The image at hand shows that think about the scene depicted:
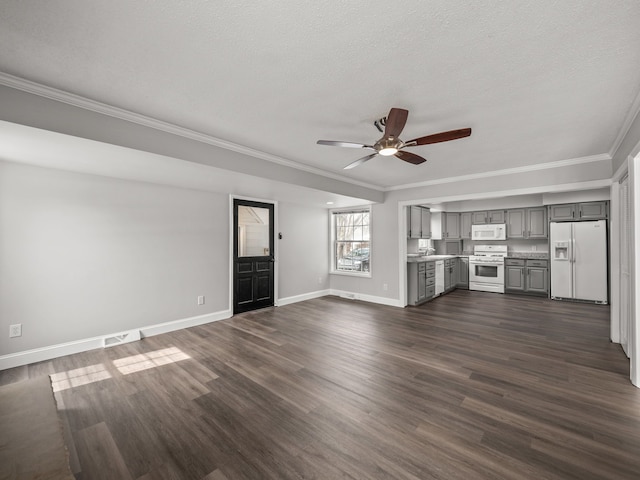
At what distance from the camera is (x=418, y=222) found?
6328 millimetres

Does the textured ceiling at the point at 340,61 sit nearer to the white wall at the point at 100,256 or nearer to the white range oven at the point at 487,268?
the white wall at the point at 100,256

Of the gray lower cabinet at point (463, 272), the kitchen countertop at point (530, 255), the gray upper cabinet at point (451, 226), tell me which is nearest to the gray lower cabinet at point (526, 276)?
the kitchen countertop at point (530, 255)

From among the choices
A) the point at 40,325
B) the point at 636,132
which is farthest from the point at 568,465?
the point at 40,325

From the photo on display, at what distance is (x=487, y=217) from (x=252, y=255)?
6.15 metres

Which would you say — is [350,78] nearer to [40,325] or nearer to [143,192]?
[143,192]

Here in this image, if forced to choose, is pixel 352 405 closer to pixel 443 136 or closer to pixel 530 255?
pixel 443 136

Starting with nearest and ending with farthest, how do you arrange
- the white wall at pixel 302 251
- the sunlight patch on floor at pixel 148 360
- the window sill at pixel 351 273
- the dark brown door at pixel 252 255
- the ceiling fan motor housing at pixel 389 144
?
the ceiling fan motor housing at pixel 389 144 < the sunlight patch on floor at pixel 148 360 < the dark brown door at pixel 252 255 < the white wall at pixel 302 251 < the window sill at pixel 351 273

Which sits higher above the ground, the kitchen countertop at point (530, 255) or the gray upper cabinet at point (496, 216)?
the gray upper cabinet at point (496, 216)

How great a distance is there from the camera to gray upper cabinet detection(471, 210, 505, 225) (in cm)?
718

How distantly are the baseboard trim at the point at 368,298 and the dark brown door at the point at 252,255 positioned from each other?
5.87 ft

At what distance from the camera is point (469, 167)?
13.8 ft

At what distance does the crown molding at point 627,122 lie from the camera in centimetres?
227

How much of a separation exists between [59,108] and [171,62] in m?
1.14

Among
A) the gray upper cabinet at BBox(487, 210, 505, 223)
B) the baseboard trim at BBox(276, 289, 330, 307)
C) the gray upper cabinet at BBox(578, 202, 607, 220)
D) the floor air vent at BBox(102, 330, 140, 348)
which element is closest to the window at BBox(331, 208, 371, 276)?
the baseboard trim at BBox(276, 289, 330, 307)
